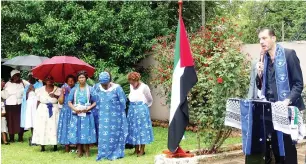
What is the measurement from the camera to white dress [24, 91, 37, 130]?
371 inches

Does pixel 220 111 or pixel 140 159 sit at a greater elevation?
pixel 220 111

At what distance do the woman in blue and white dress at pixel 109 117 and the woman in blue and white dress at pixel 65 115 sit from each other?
1015mm

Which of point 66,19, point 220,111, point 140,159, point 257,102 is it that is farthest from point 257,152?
point 66,19

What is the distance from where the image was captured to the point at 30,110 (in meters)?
9.48

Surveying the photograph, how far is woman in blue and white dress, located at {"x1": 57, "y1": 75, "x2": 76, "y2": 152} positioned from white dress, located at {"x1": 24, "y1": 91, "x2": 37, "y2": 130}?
1393mm

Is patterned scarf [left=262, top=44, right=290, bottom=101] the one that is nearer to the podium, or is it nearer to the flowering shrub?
the podium

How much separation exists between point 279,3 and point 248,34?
1.93 m

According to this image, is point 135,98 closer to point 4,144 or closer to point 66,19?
point 4,144

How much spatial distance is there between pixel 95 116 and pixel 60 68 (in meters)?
1.42

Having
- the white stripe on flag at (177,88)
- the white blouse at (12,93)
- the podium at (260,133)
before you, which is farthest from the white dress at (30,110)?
the podium at (260,133)

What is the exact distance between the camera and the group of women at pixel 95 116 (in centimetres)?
732

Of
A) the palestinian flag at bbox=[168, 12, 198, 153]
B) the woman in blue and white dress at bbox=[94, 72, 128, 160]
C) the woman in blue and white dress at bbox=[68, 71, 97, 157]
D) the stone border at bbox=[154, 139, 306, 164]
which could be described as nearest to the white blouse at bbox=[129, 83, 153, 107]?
the woman in blue and white dress at bbox=[94, 72, 128, 160]

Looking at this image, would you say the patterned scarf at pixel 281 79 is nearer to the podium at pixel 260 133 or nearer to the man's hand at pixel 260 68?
the podium at pixel 260 133

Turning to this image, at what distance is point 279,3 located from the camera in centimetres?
1902
